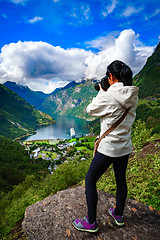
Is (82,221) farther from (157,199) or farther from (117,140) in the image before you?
(157,199)

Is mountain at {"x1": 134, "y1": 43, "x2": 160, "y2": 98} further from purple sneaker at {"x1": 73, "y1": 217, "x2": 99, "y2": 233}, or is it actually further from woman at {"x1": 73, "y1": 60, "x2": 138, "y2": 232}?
purple sneaker at {"x1": 73, "y1": 217, "x2": 99, "y2": 233}

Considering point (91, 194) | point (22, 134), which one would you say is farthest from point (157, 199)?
point (22, 134)

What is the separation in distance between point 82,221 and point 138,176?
7.67 feet

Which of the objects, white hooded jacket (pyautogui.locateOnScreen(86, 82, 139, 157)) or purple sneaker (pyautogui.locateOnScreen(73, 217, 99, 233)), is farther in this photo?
purple sneaker (pyautogui.locateOnScreen(73, 217, 99, 233))

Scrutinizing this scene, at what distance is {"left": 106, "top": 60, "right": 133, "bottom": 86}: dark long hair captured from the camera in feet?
4.60

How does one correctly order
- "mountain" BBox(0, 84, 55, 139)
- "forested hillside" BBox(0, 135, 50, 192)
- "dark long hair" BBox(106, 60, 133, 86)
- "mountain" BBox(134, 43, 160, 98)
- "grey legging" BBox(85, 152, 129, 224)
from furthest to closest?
1. "mountain" BBox(0, 84, 55, 139)
2. "mountain" BBox(134, 43, 160, 98)
3. "forested hillside" BBox(0, 135, 50, 192)
4. "grey legging" BBox(85, 152, 129, 224)
5. "dark long hair" BBox(106, 60, 133, 86)

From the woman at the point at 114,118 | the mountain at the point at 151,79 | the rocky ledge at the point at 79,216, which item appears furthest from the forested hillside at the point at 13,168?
the mountain at the point at 151,79

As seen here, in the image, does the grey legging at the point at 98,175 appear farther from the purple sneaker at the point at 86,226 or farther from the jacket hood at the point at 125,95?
the jacket hood at the point at 125,95

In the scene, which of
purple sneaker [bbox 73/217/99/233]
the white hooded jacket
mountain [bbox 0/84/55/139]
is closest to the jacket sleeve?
the white hooded jacket

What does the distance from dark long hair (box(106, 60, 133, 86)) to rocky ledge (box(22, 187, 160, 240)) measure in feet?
6.71

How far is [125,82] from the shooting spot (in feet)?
4.58

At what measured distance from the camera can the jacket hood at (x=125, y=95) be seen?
4.25 ft

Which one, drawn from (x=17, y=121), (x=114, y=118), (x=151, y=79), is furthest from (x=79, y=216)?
(x=17, y=121)

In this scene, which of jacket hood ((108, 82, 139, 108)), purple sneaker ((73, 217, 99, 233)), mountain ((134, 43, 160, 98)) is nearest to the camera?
jacket hood ((108, 82, 139, 108))
